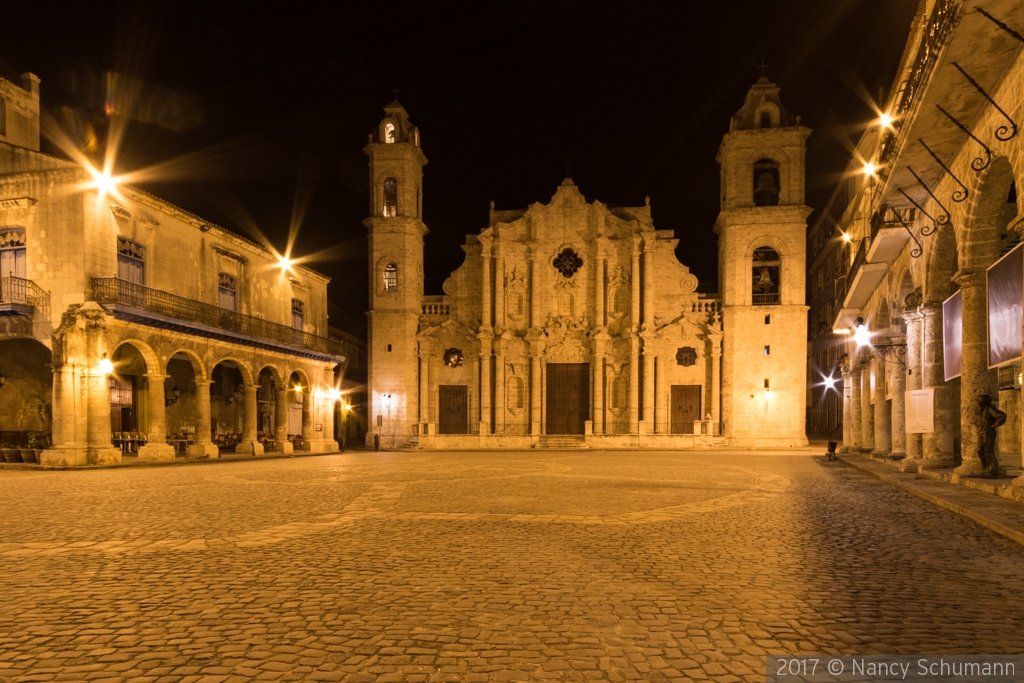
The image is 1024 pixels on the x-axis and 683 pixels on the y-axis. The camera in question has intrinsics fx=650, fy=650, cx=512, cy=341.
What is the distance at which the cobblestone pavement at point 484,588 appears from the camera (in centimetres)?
399

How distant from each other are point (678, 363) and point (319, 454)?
19.4 metres

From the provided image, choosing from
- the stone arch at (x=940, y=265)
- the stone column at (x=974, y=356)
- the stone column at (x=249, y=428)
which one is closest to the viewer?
the stone column at (x=974, y=356)

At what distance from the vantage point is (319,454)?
2792 cm

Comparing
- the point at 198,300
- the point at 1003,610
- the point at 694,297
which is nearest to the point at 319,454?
the point at 198,300

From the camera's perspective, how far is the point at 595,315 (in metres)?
36.6

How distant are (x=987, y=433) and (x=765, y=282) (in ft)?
78.2

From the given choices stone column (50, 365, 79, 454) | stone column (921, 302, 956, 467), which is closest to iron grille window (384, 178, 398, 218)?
stone column (50, 365, 79, 454)

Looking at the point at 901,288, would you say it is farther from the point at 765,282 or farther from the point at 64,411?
the point at 64,411

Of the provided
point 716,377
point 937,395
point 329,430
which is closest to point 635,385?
point 716,377

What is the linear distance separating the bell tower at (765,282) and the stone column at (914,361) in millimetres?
17284

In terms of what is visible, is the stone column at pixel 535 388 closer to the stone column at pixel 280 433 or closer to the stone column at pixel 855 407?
the stone column at pixel 280 433

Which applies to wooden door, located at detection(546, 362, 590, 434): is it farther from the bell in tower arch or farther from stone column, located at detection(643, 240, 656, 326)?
the bell in tower arch

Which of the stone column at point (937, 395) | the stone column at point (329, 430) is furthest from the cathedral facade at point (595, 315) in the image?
the stone column at point (937, 395)

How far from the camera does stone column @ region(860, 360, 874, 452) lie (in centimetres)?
2417
